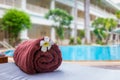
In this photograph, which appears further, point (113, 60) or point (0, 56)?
point (113, 60)

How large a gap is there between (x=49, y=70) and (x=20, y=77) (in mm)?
336

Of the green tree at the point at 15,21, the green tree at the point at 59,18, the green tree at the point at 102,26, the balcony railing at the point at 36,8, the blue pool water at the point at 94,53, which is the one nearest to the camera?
the blue pool water at the point at 94,53

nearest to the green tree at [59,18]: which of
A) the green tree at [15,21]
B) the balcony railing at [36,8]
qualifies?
the balcony railing at [36,8]

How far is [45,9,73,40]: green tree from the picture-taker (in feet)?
56.5

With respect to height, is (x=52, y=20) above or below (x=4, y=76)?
above

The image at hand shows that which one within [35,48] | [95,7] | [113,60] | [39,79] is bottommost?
[113,60]

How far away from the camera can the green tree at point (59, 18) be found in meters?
17.2

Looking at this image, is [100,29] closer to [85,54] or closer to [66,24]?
[66,24]

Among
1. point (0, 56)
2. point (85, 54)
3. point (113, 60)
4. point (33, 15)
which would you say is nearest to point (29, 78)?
point (0, 56)

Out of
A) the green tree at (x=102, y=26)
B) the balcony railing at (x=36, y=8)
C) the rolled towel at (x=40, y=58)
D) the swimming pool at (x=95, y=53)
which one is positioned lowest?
the swimming pool at (x=95, y=53)

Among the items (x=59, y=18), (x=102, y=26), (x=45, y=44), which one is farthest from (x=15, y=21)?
(x=45, y=44)

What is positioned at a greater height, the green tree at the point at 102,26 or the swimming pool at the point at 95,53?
the green tree at the point at 102,26

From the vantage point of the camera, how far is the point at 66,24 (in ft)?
60.1

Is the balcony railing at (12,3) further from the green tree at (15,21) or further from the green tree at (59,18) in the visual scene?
the green tree at (59,18)
